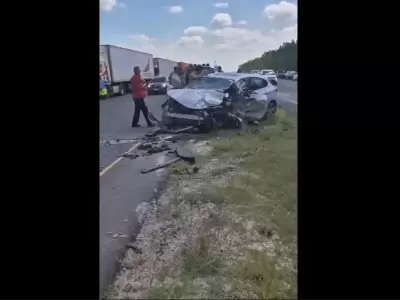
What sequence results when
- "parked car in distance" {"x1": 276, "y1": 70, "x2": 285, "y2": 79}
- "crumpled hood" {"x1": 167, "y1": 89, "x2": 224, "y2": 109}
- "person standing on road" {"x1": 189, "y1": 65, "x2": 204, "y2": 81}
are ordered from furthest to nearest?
"crumpled hood" {"x1": 167, "y1": 89, "x2": 224, "y2": 109}, "person standing on road" {"x1": 189, "y1": 65, "x2": 204, "y2": 81}, "parked car in distance" {"x1": 276, "y1": 70, "x2": 285, "y2": 79}

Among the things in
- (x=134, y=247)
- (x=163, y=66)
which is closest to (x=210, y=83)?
(x=163, y=66)

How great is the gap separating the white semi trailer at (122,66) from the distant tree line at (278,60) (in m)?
0.70

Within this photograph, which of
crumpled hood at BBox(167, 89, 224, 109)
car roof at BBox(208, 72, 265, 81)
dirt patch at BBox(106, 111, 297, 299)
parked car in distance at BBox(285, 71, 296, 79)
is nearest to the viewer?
dirt patch at BBox(106, 111, 297, 299)

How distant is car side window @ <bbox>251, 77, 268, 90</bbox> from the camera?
283 cm

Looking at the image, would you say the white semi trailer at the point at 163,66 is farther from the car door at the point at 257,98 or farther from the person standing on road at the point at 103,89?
the car door at the point at 257,98

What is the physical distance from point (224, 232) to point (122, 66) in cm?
128

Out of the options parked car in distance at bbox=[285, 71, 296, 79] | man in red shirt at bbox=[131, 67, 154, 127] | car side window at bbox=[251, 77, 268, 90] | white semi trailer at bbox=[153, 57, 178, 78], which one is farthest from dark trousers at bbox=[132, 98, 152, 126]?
parked car in distance at bbox=[285, 71, 296, 79]

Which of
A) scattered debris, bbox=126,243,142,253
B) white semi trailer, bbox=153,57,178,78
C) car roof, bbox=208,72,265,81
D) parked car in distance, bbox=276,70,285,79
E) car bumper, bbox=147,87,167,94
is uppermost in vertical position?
white semi trailer, bbox=153,57,178,78

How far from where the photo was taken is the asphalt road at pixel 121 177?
214 centimetres

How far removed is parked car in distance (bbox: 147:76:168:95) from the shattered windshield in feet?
0.72

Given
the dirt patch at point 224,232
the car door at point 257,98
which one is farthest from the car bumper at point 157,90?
the car door at point 257,98

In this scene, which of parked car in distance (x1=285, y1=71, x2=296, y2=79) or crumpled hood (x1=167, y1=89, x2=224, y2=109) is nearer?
parked car in distance (x1=285, y1=71, x2=296, y2=79)

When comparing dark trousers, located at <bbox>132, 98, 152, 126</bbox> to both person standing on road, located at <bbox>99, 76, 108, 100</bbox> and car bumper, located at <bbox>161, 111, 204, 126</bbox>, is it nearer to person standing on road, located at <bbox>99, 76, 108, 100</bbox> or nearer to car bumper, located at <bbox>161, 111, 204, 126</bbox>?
car bumper, located at <bbox>161, 111, 204, 126</bbox>
